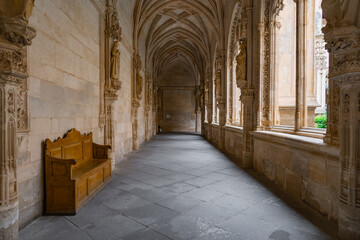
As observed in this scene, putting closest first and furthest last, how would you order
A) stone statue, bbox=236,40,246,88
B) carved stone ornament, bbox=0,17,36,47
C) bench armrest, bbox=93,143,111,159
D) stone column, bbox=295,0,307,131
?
carved stone ornament, bbox=0,17,36,47 → stone column, bbox=295,0,307,131 → bench armrest, bbox=93,143,111,159 → stone statue, bbox=236,40,246,88

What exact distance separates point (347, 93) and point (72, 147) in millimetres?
4017

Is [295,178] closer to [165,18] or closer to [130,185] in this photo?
[130,185]

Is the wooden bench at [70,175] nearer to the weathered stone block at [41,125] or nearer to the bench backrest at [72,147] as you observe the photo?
the bench backrest at [72,147]

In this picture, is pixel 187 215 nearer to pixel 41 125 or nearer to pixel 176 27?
pixel 41 125

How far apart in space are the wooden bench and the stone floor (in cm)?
15

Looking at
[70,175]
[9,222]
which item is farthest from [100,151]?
[9,222]

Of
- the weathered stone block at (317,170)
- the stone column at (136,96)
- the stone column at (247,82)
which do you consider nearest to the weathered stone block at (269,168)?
the stone column at (247,82)

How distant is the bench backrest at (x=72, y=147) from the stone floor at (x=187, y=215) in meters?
0.78

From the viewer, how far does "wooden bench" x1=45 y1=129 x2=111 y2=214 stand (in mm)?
3145

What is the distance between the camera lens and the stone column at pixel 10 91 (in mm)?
2191

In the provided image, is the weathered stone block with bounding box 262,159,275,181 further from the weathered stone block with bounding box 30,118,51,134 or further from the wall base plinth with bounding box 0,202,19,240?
the wall base plinth with bounding box 0,202,19,240

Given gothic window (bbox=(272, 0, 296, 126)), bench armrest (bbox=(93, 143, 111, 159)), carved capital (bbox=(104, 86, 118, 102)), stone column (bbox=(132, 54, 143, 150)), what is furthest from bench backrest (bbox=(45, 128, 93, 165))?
stone column (bbox=(132, 54, 143, 150))

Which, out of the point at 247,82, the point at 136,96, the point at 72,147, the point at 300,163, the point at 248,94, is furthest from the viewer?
the point at 136,96

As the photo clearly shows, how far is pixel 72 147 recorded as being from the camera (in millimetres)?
4027
